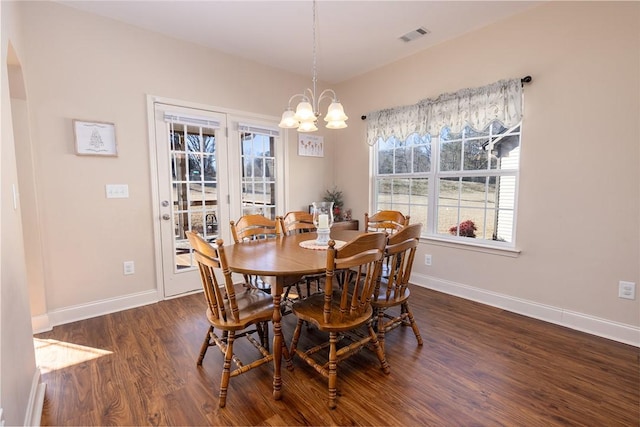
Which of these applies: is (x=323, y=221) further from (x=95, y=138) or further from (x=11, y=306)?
(x=95, y=138)

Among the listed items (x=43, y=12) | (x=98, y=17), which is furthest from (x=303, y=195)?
(x=43, y=12)

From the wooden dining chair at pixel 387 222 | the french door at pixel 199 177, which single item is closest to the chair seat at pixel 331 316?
the wooden dining chair at pixel 387 222

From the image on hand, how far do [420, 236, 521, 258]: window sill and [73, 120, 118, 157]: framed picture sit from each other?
334 centimetres

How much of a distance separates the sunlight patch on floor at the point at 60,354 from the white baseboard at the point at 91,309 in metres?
0.22

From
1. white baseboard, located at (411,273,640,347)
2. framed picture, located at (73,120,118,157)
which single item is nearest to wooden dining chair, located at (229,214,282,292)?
framed picture, located at (73,120,118,157)

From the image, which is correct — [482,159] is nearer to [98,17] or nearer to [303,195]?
[303,195]

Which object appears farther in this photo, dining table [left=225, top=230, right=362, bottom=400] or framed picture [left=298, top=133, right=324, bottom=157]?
framed picture [left=298, top=133, right=324, bottom=157]

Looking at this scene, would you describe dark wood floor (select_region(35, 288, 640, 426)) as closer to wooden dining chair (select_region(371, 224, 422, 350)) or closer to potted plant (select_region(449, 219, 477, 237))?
wooden dining chair (select_region(371, 224, 422, 350))

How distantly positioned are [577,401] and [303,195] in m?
3.37

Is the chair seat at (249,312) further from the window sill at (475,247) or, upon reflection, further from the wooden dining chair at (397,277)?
the window sill at (475,247)

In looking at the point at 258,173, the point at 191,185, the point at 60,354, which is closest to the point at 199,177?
the point at 191,185

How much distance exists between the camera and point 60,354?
216 cm

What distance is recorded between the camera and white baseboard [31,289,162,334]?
2.53 meters

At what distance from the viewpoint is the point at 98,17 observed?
2.70 meters
